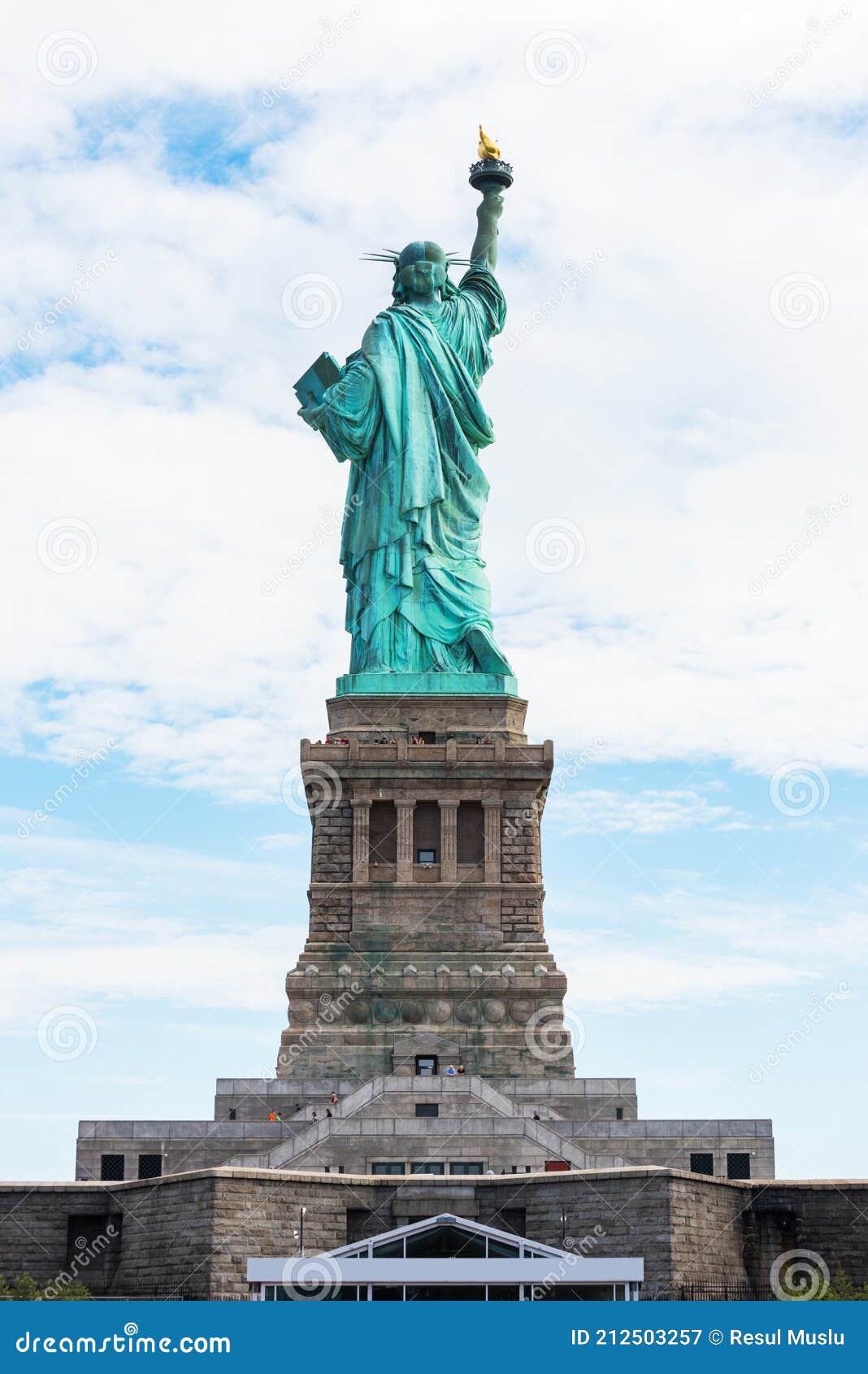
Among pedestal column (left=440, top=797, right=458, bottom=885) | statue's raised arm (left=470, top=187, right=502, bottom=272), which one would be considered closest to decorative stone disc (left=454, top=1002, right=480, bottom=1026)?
pedestal column (left=440, top=797, right=458, bottom=885)

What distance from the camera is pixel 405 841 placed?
50969 mm

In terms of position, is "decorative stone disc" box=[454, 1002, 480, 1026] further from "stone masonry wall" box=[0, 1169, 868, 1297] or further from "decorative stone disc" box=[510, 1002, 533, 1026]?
"stone masonry wall" box=[0, 1169, 868, 1297]

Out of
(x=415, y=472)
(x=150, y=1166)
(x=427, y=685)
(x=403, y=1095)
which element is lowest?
(x=150, y=1166)

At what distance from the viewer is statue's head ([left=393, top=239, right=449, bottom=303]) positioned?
56375mm

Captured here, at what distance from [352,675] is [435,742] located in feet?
Result: 8.72

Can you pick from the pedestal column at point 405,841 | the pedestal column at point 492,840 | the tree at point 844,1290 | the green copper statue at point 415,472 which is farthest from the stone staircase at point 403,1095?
the green copper statue at point 415,472

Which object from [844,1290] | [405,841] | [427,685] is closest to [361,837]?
[405,841]

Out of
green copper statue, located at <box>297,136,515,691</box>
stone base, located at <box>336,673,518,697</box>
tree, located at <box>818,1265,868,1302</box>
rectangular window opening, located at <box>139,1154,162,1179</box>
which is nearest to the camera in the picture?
tree, located at <box>818,1265,868,1302</box>

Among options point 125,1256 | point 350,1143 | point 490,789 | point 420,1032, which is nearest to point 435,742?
point 490,789

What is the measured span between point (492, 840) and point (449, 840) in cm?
91

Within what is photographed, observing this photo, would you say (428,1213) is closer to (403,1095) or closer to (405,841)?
(403,1095)

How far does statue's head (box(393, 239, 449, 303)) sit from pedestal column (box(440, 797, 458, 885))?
42.2 ft
